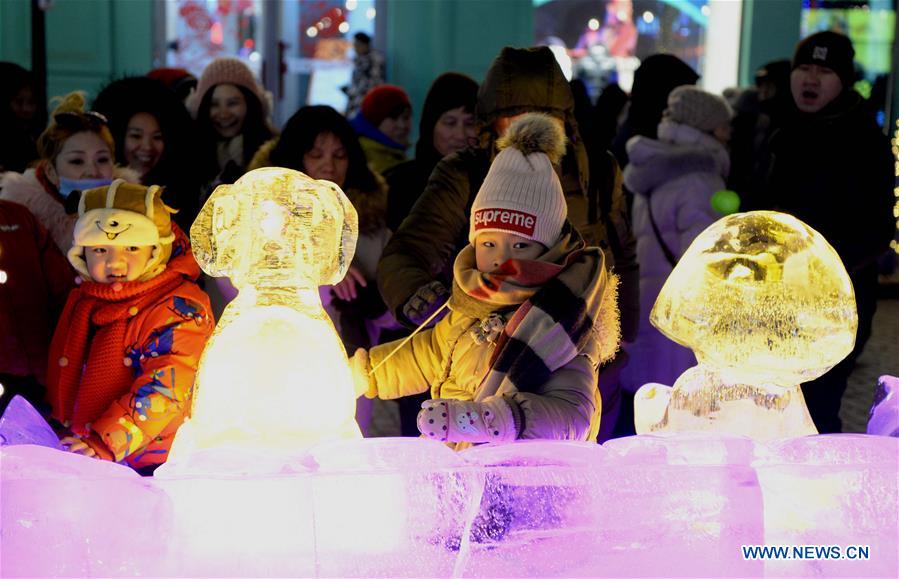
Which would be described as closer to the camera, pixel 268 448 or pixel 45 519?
pixel 45 519

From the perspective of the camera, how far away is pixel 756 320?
6.08 feet

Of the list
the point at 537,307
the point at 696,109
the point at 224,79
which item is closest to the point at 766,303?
the point at 537,307

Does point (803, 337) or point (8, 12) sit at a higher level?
point (8, 12)

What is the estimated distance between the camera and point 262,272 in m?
1.85

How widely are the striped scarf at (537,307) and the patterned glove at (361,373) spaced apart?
0.20m

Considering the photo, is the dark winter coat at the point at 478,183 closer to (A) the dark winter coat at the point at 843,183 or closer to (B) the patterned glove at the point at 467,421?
(B) the patterned glove at the point at 467,421

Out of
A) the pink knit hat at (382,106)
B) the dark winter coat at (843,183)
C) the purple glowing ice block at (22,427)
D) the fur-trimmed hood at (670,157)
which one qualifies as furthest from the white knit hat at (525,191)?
the pink knit hat at (382,106)

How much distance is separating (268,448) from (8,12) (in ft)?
25.6

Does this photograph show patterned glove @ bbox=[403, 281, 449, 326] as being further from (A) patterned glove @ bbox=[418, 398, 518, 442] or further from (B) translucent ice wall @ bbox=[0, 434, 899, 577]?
(B) translucent ice wall @ bbox=[0, 434, 899, 577]

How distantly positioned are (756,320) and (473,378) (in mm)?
537

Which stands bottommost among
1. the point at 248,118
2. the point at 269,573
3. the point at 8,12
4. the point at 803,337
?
the point at 269,573

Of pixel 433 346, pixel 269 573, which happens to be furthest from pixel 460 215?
pixel 269 573

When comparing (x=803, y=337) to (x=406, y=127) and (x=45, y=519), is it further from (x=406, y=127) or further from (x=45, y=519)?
(x=406, y=127)

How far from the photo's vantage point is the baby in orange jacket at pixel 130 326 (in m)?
2.28
